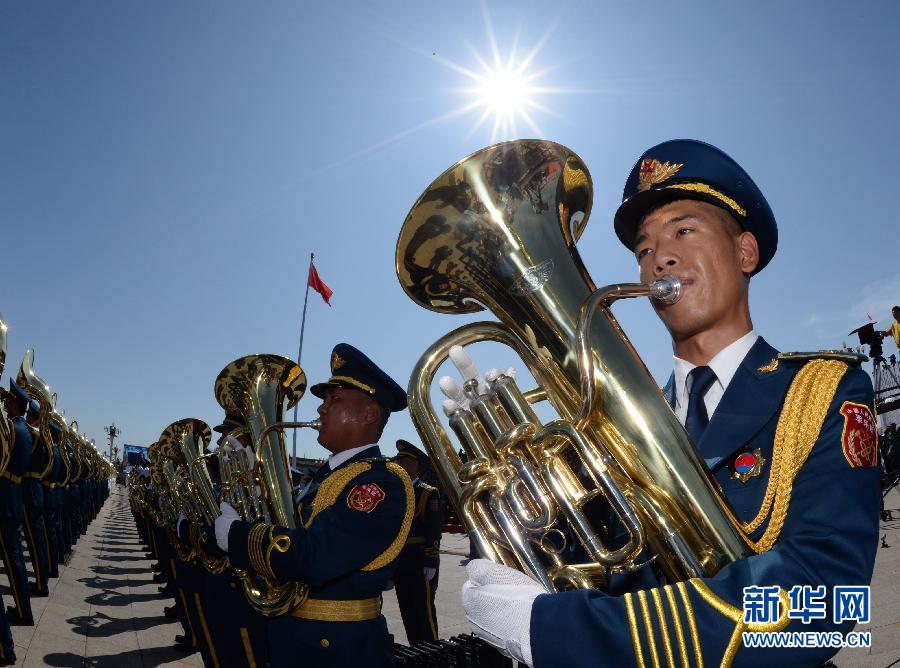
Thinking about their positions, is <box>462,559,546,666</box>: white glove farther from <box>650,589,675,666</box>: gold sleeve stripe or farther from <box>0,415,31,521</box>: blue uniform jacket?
<box>0,415,31,521</box>: blue uniform jacket

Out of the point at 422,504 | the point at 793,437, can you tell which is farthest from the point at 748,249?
the point at 422,504

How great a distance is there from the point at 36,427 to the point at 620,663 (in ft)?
36.5

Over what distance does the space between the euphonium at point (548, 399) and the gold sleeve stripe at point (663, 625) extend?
0.13 meters

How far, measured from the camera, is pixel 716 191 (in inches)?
64.7

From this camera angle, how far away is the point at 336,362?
398 cm

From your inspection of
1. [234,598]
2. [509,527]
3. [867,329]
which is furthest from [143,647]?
[867,329]

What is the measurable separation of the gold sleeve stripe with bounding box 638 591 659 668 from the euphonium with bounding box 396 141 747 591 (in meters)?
0.14

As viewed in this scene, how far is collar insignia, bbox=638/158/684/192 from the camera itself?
169 centimetres

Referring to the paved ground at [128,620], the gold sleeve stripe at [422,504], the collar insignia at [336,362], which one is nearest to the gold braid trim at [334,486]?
the collar insignia at [336,362]

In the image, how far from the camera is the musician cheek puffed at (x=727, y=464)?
42.3 inches

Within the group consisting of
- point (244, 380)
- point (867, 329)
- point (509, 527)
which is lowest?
point (509, 527)

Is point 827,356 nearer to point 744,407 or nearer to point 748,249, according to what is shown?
point 744,407

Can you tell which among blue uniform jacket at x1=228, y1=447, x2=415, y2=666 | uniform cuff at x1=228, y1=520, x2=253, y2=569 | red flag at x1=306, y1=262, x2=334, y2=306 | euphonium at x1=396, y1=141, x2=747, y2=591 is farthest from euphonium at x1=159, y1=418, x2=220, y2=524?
red flag at x1=306, y1=262, x2=334, y2=306

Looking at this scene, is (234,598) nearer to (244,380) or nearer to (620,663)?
(244,380)
